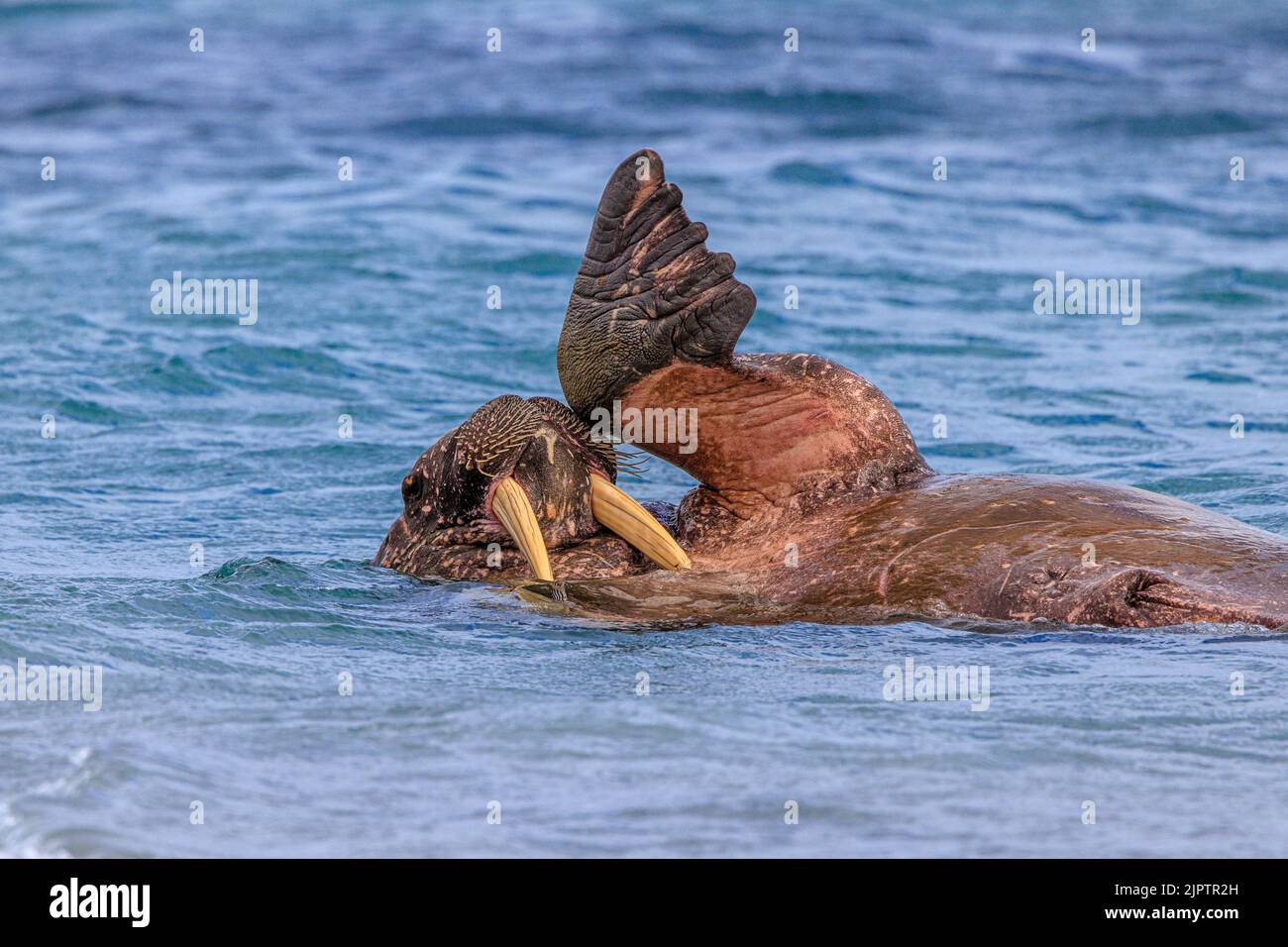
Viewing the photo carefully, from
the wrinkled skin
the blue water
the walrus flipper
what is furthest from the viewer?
the wrinkled skin

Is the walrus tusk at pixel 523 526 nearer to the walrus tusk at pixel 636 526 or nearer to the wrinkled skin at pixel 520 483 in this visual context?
the wrinkled skin at pixel 520 483

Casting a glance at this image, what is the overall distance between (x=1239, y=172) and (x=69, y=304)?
37.9 feet

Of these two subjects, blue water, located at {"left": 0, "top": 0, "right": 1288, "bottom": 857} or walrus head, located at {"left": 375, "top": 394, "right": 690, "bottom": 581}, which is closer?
blue water, located at {"left": 0, "top": 0, "right": 1288, "bottom": 857}

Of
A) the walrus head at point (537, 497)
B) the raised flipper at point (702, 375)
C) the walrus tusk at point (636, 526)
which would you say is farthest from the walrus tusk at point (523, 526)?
the raised flipper at point (702, 375)

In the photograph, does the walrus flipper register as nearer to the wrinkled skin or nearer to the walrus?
the walrus

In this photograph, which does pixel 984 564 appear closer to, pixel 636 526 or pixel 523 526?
pixel 636 526

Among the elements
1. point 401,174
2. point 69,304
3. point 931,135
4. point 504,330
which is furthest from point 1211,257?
point 69,304

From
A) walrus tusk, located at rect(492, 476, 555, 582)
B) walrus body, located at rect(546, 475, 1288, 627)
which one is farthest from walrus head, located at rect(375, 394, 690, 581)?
walrus body, located at rect(546, 475, 1288, 627)

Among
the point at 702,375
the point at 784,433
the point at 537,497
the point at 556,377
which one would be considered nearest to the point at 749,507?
the point at 784,433

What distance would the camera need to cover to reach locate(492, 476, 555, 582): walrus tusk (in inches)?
233

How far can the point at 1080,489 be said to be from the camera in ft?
19.4
